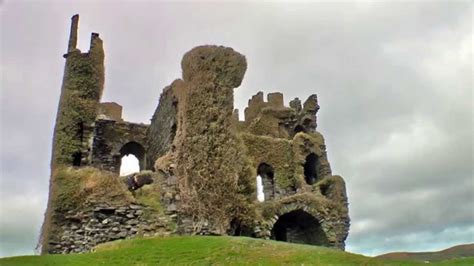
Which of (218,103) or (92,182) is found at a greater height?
(218,103)

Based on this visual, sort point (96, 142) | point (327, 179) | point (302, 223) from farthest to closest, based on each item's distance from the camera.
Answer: point (327, 179) < point (302, 223) < point (96, 142)

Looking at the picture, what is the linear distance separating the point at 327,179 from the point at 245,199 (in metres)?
13.5

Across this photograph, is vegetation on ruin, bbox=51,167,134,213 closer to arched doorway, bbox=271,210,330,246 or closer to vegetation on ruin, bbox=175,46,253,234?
vegetation on ruin, bbox=175,46,253,234

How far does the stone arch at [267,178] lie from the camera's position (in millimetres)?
35250

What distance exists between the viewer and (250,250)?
1650cm

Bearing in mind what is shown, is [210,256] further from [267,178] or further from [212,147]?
[267,178]

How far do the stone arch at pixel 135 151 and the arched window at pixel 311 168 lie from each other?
510 inches

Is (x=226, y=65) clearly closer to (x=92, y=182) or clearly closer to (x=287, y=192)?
(x=92, y=182)

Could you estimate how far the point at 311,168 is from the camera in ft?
128

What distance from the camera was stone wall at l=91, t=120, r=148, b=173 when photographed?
3055cm

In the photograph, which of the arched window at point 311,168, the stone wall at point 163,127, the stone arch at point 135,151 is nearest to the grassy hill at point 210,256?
the stone wall at point 163,127

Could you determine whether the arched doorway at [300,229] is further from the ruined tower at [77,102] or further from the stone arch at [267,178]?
the ruined tower at [77,102]

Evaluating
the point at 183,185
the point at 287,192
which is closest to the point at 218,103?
the point at 183,185

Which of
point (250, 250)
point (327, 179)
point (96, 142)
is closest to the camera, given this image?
point (250, 250)
